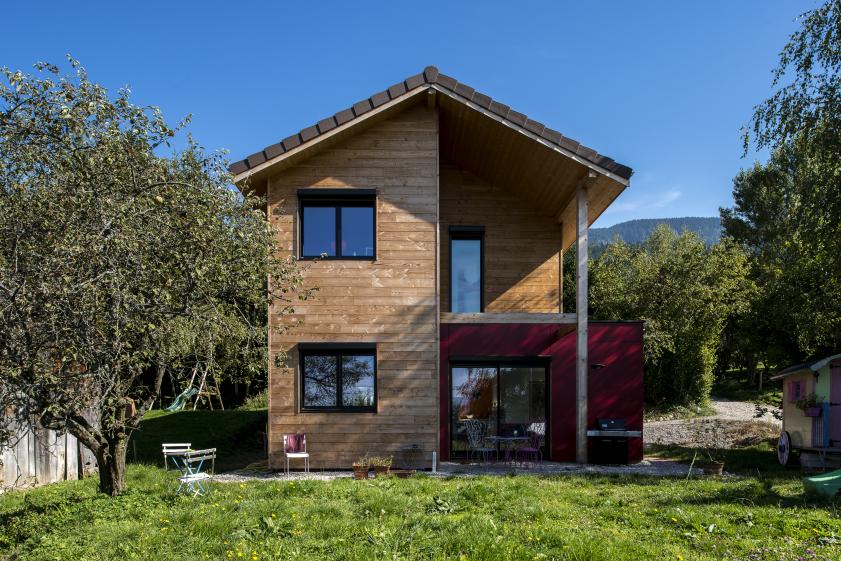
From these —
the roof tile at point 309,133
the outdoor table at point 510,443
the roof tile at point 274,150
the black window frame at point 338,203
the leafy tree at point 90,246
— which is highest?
the roof tile at point 309,133

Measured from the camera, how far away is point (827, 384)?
43.9 feet

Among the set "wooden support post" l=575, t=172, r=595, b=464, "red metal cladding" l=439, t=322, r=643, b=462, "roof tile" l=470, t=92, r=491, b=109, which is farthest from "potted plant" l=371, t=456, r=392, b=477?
"roof tile" l=470, t=92, r=491, b=109

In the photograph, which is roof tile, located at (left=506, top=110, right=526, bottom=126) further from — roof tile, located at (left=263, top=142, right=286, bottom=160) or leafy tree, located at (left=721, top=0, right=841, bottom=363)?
leafy tree, located at (left=721, top=0, right=841, bottom=363)

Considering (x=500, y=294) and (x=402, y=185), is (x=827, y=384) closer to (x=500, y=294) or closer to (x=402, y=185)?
(x=500, y=294)

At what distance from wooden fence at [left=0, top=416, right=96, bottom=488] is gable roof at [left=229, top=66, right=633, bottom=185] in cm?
659

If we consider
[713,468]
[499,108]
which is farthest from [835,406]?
[499,108]

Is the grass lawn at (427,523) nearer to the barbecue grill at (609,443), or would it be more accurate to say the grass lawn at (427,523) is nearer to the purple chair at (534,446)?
the barbecue grill at (609,443)

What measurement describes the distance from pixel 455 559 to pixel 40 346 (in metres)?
4.12

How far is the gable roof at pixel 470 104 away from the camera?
40.3 feet

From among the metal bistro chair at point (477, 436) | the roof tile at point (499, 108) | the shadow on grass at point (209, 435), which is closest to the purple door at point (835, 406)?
the metal bistro chair at point (477, 436)

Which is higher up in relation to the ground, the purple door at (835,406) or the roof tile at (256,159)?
the roof tile at (256,159)

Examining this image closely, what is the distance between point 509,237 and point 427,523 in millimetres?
9534

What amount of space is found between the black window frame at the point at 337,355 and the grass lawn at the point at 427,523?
117 inches

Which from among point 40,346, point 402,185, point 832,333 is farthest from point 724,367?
point 40,346
